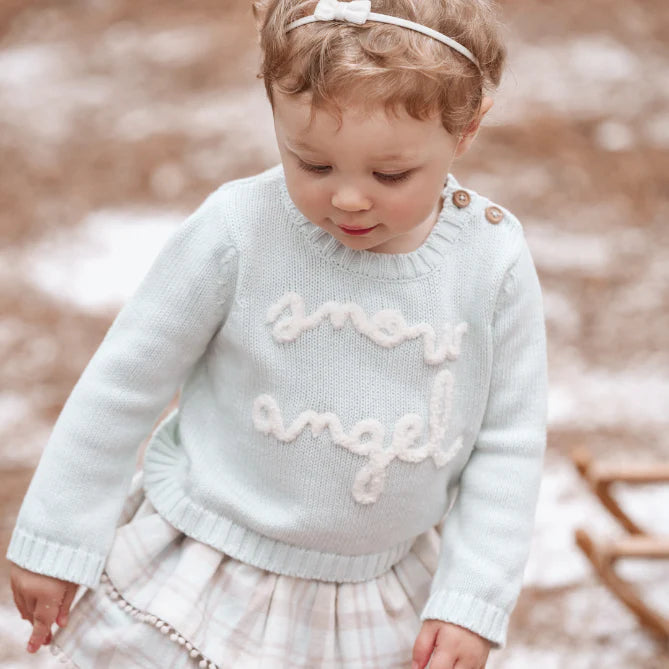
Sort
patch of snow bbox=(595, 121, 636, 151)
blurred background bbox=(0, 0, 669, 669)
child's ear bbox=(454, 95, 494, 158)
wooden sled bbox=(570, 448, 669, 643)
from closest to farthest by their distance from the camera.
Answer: child's ear bbox=(454, 95, 494, 158) → wooden sled bbox=(570, 448, 669, 643) → blurred background bbox=(0, 0, 669, 669) → patch of snow bbox=(595, 121, 636, 151)

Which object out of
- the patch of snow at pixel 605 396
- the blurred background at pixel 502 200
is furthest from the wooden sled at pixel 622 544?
the patch of snow at pixel 605 396

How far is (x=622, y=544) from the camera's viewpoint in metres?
1.68

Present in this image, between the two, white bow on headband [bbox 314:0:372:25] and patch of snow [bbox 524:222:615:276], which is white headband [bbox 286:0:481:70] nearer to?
white bow on headband [bbox 314:0:372:25]

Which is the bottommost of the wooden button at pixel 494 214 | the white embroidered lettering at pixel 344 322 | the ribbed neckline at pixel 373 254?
the white embroidered lettering at pixel 344 322

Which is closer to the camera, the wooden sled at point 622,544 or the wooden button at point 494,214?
the wooden button at point 494,214

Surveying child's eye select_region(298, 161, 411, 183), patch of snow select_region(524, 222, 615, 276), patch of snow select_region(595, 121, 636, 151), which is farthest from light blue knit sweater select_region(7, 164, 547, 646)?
patch of snow select_region(595, 121, 636, 151)

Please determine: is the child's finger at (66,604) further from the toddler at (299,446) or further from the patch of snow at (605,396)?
the patch of snow at (605,396)

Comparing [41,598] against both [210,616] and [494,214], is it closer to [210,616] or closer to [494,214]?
[210,616]

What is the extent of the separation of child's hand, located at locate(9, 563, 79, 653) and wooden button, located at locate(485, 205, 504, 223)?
550 millimetres

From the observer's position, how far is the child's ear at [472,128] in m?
0.98

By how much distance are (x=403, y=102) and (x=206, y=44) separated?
284 centimetres

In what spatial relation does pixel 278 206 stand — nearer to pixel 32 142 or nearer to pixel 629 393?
pixel 629 393

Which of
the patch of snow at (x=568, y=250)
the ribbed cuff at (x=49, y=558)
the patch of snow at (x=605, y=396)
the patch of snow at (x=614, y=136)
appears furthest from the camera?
the patch of snow at (x=614, y=136)

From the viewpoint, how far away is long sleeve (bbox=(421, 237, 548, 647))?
1.08 m
